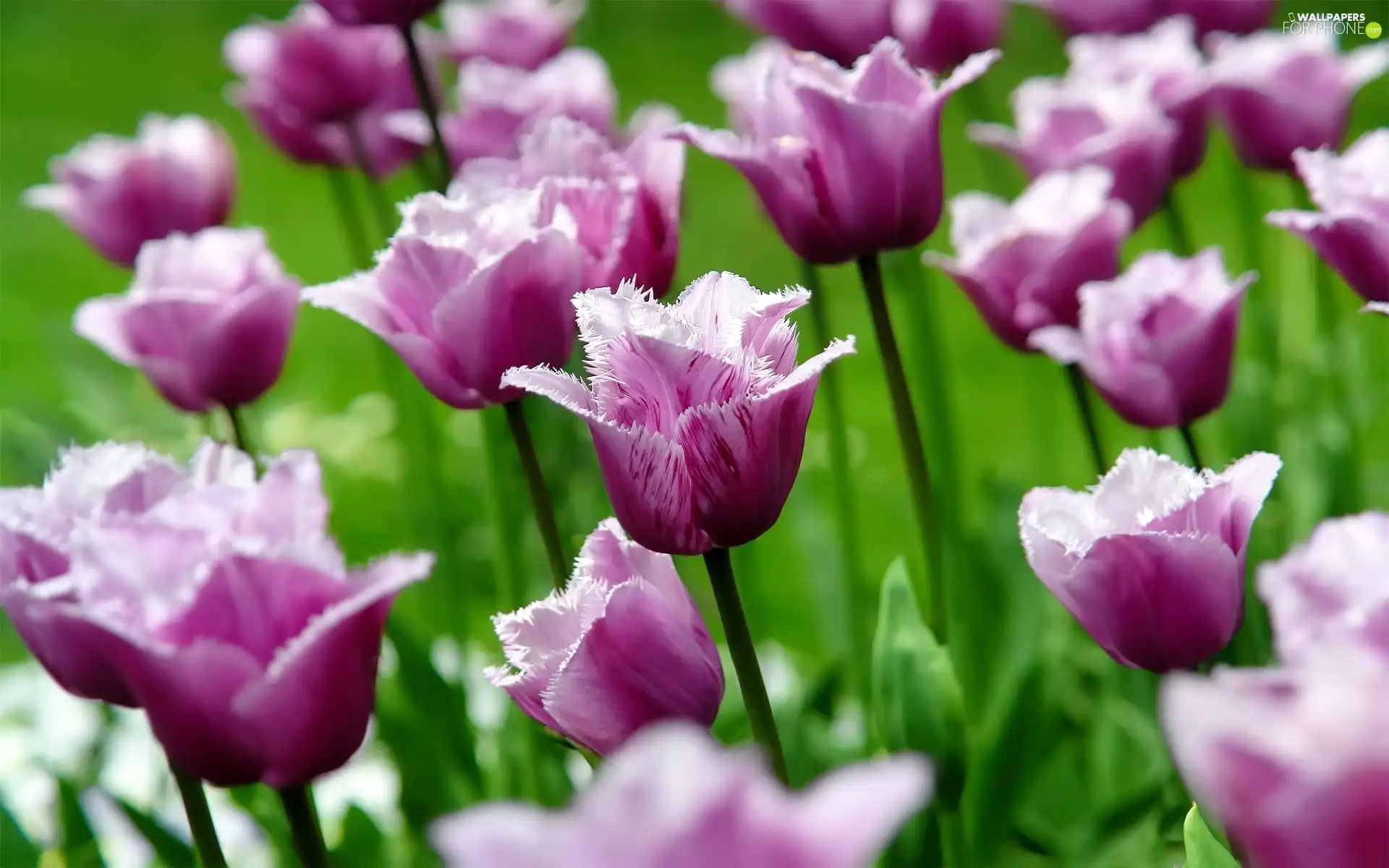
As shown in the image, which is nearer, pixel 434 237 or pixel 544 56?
pixel 434 237

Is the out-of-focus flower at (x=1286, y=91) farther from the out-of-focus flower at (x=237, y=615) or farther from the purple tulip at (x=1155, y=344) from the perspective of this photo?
the out-of-focus flower at (x=237, y=615)

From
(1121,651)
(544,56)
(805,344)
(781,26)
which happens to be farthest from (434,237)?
(805,344)

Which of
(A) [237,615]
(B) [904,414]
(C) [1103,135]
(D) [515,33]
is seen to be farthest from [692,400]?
(D) [515,33]

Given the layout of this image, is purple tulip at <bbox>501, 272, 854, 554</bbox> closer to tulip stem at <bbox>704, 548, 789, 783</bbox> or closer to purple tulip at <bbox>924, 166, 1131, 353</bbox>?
tulip stem at <bbox>704, 548, 789, 783</bbox>

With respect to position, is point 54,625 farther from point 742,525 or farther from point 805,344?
point 805,344

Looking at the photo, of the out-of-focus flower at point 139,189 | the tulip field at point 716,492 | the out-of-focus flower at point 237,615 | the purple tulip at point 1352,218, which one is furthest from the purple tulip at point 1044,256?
the out-of-focus flower at point 139,189

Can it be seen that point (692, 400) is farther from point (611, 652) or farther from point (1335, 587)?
point (1335, 587)

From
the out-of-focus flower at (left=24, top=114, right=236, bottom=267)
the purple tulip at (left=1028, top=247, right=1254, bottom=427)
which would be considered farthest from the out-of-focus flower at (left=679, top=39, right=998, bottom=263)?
the out-of-focus flower at (left=24, top=114, right=236, bottom=267)
